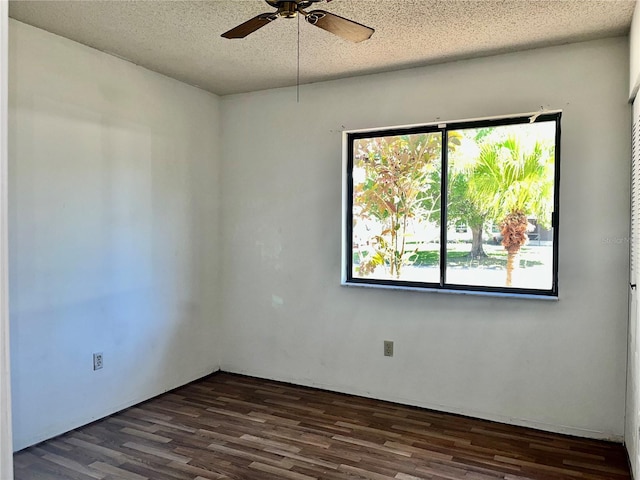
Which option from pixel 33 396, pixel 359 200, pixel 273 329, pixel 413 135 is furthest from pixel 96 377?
pixel 413 135

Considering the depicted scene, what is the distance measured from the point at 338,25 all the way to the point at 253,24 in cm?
38

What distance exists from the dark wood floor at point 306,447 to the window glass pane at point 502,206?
3.28ft

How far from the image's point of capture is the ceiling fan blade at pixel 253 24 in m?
2.09

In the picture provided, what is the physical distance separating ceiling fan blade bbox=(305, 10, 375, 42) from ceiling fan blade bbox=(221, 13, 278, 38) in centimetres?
16

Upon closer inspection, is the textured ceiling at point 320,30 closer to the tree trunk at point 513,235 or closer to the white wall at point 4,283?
the tree trunk at point 513,235

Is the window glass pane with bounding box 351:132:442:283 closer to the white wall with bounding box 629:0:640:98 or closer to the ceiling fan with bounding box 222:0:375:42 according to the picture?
the white wall with bounding box 629:0:640:98

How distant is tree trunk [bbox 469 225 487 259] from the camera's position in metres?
3.31

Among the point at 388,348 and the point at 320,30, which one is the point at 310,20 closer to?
the point at 320,30

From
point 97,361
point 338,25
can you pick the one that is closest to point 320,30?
point 338,25

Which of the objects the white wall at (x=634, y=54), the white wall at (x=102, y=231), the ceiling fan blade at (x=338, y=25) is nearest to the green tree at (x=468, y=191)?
the white wall at (x=634, y=54)

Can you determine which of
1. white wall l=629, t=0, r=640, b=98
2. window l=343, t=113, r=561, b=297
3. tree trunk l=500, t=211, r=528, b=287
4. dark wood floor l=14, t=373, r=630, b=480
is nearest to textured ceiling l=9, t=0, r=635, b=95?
white wall l=629, t=0, r=640, b=98

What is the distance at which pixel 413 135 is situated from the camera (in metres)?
3.53

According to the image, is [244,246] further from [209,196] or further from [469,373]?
[469,373]

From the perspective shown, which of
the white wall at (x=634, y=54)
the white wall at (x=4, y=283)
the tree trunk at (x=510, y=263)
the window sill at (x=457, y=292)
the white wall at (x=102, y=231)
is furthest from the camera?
the tree trunk at (x=510, y=263)
